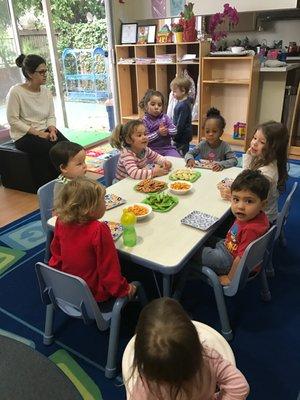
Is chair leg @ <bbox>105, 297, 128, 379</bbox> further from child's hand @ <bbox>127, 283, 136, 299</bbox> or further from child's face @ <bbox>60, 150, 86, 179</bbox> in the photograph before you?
child's face @ <bbox>60, 150, 86, 179</bbox>

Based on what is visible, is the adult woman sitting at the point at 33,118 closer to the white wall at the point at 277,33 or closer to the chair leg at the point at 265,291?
the chair leg at the point at 265,291

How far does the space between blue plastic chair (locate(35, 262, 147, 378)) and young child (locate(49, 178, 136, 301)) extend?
8 cm

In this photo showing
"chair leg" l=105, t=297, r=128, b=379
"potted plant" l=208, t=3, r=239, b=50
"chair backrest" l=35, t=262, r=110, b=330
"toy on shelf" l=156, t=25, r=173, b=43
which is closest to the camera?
"chair backrest" l=35, t=262, r=110, b=330

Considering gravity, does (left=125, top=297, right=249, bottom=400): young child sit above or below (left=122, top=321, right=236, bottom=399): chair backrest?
above

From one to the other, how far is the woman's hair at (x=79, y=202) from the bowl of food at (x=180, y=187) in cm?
60

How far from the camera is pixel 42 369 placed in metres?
0.73

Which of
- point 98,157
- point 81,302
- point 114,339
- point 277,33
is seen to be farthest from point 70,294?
point 277,33

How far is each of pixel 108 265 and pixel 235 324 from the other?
81cm

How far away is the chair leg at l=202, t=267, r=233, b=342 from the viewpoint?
4.85ft

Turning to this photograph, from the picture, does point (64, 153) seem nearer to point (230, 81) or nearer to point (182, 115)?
point (182, 115)

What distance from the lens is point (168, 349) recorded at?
684 mm

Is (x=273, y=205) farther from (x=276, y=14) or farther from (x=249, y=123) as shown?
(x=276, y=14)

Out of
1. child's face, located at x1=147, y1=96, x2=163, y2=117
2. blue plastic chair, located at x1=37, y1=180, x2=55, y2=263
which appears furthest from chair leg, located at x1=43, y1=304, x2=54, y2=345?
child's face, located at x1=147, y1=96, x2=163, y2=117

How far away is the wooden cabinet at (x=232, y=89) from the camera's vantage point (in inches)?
157
